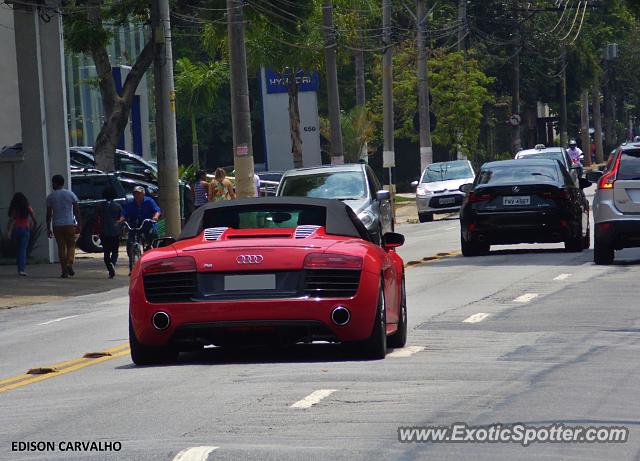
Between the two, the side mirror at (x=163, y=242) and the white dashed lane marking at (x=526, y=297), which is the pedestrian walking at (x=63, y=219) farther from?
the side mirror at (x=163, y=242)

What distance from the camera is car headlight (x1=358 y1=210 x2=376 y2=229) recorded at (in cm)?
2334

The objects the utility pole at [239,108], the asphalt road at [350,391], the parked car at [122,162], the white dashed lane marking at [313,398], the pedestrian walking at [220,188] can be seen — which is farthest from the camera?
the parked car at [122,162]

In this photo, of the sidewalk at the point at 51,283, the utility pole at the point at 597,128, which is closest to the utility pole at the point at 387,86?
the sidewalk at the point at 51,283

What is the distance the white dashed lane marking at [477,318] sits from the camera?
15.4 m

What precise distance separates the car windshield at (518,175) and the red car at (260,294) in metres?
13.8

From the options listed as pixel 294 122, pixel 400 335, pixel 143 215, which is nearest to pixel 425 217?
pixel 294 122

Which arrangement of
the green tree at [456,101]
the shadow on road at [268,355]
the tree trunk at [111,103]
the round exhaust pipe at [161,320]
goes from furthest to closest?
the green tree at [456,101] → the tree trunk at [111,103] → the shadow on road at [268,355] → the round exhaust pipe at [161,320]

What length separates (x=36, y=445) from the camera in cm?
838

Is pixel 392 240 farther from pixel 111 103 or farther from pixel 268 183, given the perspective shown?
pixel 268 183

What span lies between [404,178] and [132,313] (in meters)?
63.0

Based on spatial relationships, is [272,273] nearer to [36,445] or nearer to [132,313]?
[132,313]

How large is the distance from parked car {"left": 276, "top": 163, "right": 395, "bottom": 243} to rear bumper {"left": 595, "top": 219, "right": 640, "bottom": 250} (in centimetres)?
335

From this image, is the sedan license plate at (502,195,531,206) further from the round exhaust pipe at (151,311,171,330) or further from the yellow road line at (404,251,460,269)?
the round exhaust pipe at (151,311,171,330)

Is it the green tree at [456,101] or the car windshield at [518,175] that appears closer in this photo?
the car windshield at [518,175]
